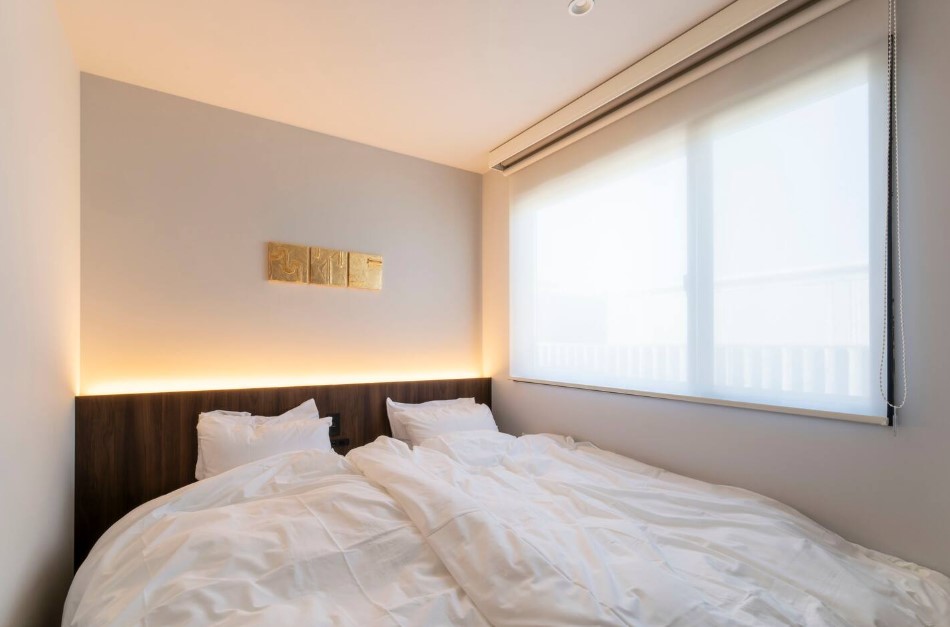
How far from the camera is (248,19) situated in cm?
174

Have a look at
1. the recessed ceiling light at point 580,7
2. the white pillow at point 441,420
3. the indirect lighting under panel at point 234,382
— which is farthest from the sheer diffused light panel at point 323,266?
the recessed ceiling light at point 580,7

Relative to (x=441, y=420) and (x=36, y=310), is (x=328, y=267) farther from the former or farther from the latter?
(x=36, y=310)

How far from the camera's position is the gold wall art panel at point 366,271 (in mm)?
2732

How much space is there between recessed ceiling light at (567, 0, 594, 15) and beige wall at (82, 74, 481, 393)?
5.14 feet

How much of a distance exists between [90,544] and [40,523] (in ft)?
2.06

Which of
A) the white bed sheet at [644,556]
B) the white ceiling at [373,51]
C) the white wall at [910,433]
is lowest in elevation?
the white bed sheet at [644,556]

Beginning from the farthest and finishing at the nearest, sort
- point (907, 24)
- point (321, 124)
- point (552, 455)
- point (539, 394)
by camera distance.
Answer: point (539, 394), point (321, 124), point (552, 455), point (907, 24)

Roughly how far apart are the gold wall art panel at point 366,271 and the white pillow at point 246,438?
0.90 meters

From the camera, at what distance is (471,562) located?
1.11m

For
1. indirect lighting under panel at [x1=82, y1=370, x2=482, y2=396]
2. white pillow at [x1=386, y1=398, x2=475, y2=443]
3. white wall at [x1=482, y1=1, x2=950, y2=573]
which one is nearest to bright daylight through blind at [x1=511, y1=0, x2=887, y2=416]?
white wall at [x1=482, y1=1, x2=950, y2=573]

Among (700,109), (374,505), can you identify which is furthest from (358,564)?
(700,109)

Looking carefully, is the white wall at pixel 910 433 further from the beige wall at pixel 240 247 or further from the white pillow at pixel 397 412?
the beige wall at pixel 240 247

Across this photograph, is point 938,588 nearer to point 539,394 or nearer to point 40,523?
point 539,394

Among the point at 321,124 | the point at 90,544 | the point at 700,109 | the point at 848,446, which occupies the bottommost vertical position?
the point at 90,544
